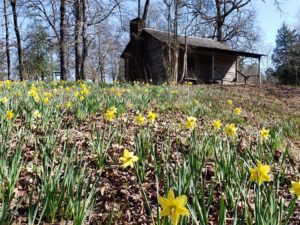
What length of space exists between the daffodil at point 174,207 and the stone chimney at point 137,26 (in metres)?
23.4

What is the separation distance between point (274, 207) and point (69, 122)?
9.54 feet

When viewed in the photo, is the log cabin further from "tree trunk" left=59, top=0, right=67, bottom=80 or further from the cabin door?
"tree trunk" left=59, top=0, right=67, bottom=80

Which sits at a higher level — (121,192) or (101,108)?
(101,108)

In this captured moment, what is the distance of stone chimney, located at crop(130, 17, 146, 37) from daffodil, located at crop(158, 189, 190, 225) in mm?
23357

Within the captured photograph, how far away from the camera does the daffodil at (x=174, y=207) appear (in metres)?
1.04

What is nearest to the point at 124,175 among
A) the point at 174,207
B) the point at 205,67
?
the point at 174,207

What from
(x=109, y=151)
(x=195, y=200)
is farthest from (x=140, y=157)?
(x=195, y=200)

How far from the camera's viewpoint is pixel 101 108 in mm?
4844

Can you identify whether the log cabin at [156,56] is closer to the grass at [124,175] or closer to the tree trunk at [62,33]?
the tree trunk at [62,33]

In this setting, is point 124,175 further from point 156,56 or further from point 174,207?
point 156,56

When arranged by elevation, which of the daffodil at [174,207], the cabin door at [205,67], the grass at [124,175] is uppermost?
the cabin door at [205,67]

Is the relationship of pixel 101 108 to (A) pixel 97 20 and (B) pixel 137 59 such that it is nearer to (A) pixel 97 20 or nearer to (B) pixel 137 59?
(A) pixel 97 20

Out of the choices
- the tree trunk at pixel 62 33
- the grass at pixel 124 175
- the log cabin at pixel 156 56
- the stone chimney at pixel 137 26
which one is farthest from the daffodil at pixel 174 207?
the stone chimney at pixel 137 26

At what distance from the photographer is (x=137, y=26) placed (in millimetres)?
Result: 24062
